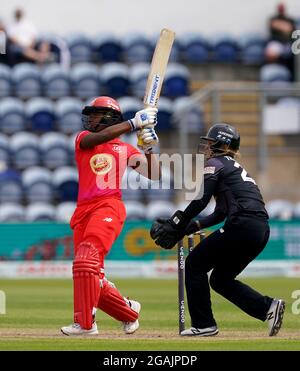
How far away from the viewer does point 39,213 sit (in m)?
19.5

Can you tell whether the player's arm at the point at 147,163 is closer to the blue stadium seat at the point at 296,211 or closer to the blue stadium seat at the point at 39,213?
the blue stadium seat at the point at 39,213

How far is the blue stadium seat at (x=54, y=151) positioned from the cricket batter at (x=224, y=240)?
11.4 metres

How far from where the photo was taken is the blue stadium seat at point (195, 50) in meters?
23.3

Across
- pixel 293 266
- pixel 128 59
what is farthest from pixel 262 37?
pixel 293 266

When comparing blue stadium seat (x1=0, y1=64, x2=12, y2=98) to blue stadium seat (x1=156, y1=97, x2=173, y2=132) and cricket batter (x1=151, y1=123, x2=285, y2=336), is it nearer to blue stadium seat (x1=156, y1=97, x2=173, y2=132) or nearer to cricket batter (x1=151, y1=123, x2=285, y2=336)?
blue stadium seat (x1=156, y1=97, x2=173, y2=132)

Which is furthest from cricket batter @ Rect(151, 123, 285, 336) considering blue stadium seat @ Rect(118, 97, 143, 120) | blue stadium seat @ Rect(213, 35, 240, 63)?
blue stadium seat @ Rect(213, 35, 240, 63)

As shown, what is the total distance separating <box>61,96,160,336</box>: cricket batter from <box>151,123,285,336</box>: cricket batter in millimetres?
432

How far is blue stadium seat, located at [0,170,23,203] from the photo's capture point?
1966 cm

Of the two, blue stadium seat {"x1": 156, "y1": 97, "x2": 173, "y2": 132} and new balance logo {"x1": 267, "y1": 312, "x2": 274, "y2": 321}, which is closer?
new balance logo {"x1": 267, "y1": 312, "x2": 274, "y2": 321}

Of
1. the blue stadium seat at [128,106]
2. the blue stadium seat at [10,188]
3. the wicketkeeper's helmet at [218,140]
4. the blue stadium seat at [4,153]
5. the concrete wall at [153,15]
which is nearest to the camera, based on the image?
the wicketkeeper's helmet at [218,140]

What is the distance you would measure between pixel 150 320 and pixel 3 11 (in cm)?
1372

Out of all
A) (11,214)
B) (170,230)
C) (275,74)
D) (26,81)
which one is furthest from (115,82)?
(170,230)

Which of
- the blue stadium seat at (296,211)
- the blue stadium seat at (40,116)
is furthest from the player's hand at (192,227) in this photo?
the blue stadium seat at (40,116)

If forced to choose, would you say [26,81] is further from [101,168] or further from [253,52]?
[101,168]
